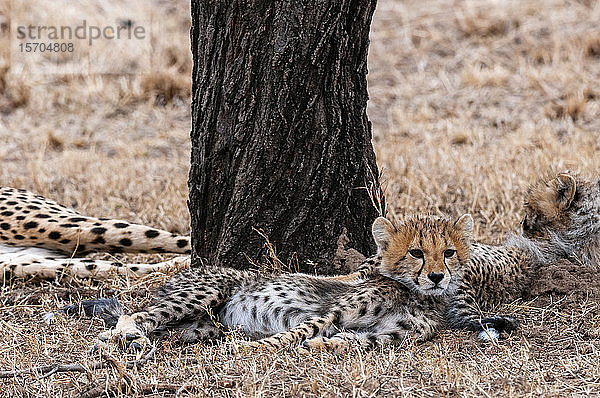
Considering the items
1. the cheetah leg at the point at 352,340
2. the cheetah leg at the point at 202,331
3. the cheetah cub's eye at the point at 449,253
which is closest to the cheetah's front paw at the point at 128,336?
the cheetah leg at the point at 202,331

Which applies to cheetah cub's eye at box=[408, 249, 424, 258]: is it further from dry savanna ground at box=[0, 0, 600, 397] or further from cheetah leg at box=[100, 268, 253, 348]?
cheetah leg at box=[100, 268, 253, 348]

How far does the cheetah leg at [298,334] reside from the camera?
3.39 metres

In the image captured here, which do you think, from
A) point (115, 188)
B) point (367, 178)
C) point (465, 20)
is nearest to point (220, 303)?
point (367, 178)

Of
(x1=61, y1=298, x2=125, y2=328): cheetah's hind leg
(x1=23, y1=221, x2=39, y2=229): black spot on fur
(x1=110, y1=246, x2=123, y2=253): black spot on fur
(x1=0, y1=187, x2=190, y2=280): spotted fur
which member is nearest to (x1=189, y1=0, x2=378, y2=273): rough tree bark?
(x1=61, y1=298, x2=125, y2=328): cheetah's hind leg

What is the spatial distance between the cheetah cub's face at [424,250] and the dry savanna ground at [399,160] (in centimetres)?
26

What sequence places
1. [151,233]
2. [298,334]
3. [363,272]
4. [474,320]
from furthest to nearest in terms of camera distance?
[151,233] < [363,272] < [474,320] < [298,334]

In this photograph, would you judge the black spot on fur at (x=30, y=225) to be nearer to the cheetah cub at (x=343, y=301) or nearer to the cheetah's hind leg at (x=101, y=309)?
the cheetah's hind leg at (x=101, y=309)

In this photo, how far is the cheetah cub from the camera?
3615mm

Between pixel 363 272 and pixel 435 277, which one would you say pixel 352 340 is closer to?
pixel 435 277

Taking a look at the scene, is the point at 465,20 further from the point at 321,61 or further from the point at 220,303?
the point at 220,303

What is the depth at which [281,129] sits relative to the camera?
425cm

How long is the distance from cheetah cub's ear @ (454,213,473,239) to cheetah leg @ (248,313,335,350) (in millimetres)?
664

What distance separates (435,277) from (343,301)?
40 cm

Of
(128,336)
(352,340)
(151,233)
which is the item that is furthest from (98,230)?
(352,340)
